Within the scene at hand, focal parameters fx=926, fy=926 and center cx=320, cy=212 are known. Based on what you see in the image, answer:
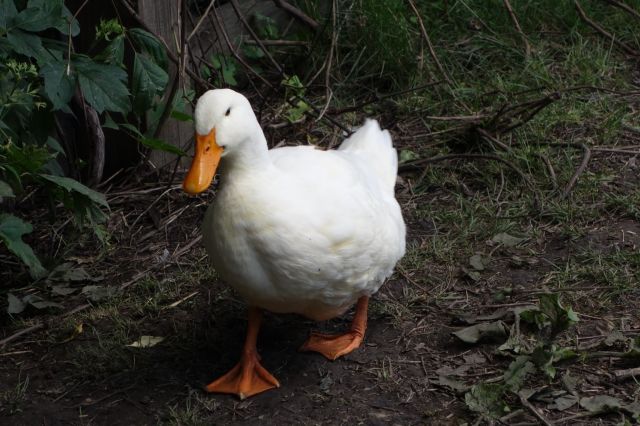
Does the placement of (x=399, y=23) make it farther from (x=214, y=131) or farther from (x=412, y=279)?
(x=214, y=131)

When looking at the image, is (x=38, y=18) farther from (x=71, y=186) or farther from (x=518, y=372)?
(x=518, y=372)

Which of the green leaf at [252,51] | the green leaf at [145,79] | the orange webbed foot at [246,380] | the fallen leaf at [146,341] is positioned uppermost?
the green leaf at [145,79]

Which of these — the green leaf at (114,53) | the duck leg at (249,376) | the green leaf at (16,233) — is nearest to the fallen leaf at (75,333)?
the green leaf at (16,233)

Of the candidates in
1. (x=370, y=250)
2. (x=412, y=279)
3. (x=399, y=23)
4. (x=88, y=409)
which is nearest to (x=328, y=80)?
(x=399, y=23)

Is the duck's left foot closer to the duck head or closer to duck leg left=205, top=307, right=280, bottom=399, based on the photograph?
duck leg left=205, top=307, right=280, bottom=399

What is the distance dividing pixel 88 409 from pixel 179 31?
6.18 ft

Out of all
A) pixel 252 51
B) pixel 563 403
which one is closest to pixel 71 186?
pixel 563 403

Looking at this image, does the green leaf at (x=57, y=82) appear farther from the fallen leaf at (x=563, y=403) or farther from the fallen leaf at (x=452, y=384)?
the fallen leaf at (x=563, y=403)

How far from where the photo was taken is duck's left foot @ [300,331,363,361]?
3.39 metres

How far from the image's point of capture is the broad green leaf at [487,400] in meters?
2.94

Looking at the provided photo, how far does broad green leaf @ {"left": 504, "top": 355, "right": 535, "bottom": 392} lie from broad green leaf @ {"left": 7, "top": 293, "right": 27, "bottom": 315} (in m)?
1.94

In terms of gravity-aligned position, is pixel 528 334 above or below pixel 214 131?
below

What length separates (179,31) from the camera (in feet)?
14.1

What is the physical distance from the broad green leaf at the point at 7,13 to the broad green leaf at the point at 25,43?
0.12 feet
